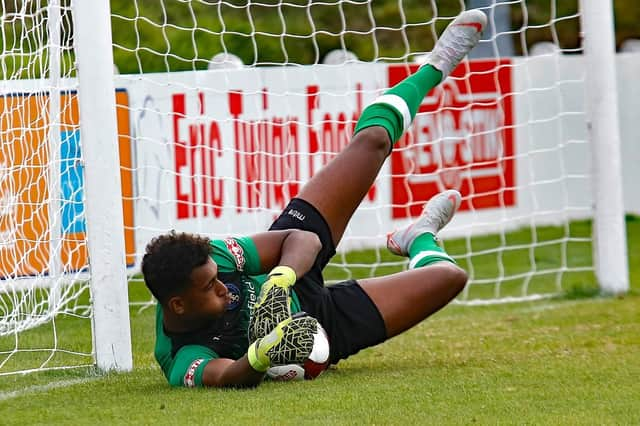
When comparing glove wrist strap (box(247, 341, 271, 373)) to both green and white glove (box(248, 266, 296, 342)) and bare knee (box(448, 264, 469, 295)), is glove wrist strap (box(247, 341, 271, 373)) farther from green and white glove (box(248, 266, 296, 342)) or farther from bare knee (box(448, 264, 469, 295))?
bare knee (box(448, 264, 469, 295))

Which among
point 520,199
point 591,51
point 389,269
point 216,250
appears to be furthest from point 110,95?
point 520,199

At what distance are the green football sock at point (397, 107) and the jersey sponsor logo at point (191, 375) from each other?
1.31m

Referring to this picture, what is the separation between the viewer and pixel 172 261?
4363 millimetres

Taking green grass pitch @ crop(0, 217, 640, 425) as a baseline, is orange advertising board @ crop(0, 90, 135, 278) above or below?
above

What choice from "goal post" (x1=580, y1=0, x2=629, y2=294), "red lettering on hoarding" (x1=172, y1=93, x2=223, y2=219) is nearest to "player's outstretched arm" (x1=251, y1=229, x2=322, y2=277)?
"goal post" (x1=580, y1=0, x2=629, y2=294)

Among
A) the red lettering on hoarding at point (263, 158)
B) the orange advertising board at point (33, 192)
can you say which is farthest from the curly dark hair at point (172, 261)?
the red lettering on hoarding at point (263, 158)

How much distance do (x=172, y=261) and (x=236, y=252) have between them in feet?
1.35

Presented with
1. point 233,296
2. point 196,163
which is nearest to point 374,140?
point 233,296

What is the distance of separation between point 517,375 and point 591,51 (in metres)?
3.15

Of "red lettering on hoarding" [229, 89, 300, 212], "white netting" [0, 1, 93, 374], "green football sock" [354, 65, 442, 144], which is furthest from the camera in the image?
"red lettering on hoarding" [229, 89, 300, 212]

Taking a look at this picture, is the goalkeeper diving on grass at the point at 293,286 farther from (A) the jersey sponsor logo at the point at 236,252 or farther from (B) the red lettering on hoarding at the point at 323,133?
(B) the red lettering on hoarding at the point at 323,133

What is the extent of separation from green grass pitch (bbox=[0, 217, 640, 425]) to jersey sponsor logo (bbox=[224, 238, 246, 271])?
1.55ft

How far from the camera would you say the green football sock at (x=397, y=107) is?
530 centimetres

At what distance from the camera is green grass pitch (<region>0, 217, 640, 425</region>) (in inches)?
158
